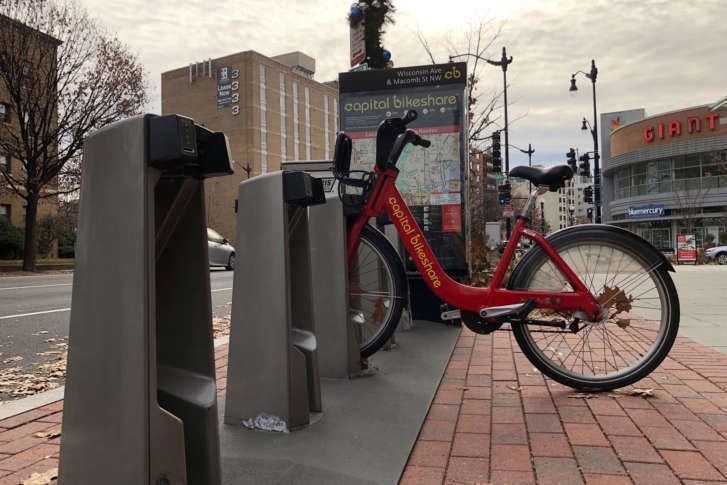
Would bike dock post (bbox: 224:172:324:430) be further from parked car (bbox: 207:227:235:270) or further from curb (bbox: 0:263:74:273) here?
curb (bbox: 0:263:74:273)

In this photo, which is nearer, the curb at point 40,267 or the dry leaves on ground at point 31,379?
the dry leaves on ground at point 31,379

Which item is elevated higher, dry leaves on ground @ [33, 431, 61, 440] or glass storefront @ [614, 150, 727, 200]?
glass storefront @ [614, 150, 727, 200]

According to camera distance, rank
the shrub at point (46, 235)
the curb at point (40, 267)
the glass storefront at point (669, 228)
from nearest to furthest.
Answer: the curb at point (40, 267) < the shrub at point (46, 235) < the glass storefront at point (669, 228)

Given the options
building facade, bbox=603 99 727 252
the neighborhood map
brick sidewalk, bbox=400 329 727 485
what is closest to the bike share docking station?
brick sidewalk, bbox=400 329 727 485

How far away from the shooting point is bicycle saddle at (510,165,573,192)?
12.0 ft

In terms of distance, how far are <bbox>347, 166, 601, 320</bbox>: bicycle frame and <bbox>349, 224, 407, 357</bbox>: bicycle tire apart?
0.11m

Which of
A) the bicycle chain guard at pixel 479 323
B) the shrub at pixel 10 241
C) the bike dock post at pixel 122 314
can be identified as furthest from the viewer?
the shrub at pixel 10 241

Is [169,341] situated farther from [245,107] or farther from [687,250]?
[245,107]

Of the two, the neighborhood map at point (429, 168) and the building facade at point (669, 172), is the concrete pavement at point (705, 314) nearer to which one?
the neighborhood map at point (429, 168)

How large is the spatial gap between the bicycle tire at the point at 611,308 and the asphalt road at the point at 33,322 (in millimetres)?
3947

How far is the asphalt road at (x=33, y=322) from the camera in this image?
4975mm

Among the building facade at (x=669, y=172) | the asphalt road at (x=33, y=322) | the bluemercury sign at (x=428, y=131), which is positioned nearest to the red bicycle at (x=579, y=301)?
the bluemercury sign at (x=428, y=131)

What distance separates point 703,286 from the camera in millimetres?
11266

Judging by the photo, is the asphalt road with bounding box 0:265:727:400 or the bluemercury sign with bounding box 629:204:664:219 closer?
the asphalt road with bounding box 0:265:727:400
